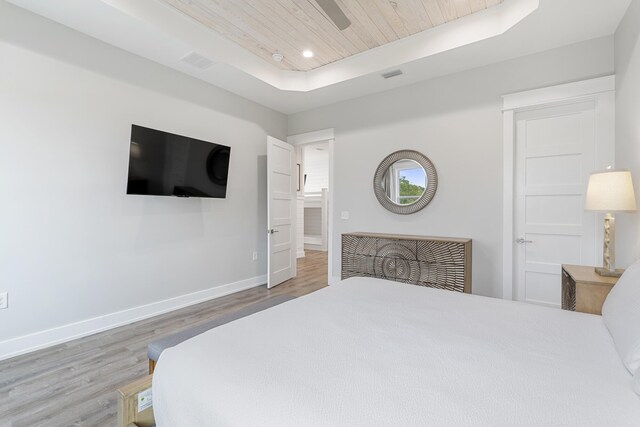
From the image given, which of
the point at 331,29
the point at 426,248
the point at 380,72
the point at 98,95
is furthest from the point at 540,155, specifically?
the point at 98,95

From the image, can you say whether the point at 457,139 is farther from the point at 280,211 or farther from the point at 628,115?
the point at 280,211

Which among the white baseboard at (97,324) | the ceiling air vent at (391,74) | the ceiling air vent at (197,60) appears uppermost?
the ceiling air vent at (391,74)

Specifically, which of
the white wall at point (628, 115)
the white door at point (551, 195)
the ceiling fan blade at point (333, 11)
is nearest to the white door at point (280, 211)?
the ceiling fan blade at point (333, 11)

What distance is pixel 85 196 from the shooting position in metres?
2.77

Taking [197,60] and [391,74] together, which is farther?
[391,74]

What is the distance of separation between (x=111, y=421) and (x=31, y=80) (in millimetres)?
2665

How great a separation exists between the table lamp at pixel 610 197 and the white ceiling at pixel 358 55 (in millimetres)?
1424

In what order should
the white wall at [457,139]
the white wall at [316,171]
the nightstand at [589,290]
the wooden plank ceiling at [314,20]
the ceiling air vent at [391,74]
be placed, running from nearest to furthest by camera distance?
the nightstand at [589,290], the wooden plank ceiling at [314,20], the white wall at [457,139], the ceiling air vent at [391,74], the white wall at [316,171]

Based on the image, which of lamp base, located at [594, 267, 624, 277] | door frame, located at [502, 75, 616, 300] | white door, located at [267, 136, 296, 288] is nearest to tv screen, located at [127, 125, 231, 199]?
white door, located at [267, 136, 296, 288]

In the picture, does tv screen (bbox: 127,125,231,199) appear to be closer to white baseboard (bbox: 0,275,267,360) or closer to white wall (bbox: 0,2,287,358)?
white wall (bbox: 0,2,287,358)

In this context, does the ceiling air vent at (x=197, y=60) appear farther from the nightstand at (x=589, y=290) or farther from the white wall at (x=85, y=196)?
the nightstand at (x=589, y=290)

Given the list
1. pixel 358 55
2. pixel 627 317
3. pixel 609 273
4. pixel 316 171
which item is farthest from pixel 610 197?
pixel 316 171

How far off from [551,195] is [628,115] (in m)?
0.91

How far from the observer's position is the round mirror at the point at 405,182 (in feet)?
12.1
